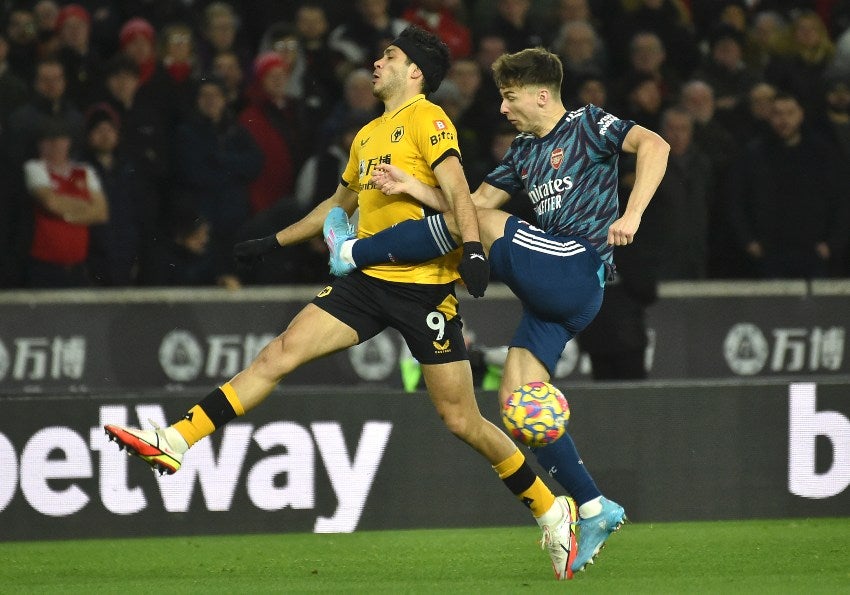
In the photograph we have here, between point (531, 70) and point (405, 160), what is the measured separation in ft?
2.03

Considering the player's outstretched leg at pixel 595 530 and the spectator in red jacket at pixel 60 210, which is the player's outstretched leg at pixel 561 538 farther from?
the spectator in red jacket at pixel 60 210

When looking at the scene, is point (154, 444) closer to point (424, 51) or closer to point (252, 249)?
point (252, 249)

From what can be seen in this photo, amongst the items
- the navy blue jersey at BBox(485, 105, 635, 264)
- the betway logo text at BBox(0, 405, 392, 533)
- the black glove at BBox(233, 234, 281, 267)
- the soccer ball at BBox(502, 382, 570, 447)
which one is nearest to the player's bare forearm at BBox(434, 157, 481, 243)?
the navy blue jersey at BBox(485, 105, 635, 264)

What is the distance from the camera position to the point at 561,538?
647cm

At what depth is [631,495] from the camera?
8.46m

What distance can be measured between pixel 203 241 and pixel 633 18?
13.5ft

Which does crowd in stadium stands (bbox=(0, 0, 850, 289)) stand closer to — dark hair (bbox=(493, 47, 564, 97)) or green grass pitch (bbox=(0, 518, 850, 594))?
green grass pitch (bbox=(0, 518, 850, 594))

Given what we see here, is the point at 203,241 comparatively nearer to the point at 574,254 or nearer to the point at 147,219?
the point at 147,219

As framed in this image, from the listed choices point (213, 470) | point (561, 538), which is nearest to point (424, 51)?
point (561, 538)

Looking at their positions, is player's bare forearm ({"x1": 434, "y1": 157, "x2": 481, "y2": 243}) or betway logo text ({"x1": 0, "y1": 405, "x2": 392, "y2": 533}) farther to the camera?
betway logo text ({"x1": 0, "y1": 405, "x2": 392, "y2": 533})

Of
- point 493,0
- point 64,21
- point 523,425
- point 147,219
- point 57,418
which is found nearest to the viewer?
point 523,425

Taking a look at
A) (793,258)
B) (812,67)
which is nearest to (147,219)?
(793,258)

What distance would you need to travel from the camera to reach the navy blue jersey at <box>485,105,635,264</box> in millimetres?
6531

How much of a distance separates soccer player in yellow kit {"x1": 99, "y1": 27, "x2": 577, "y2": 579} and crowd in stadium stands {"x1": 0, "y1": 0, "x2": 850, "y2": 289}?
9.61ft
